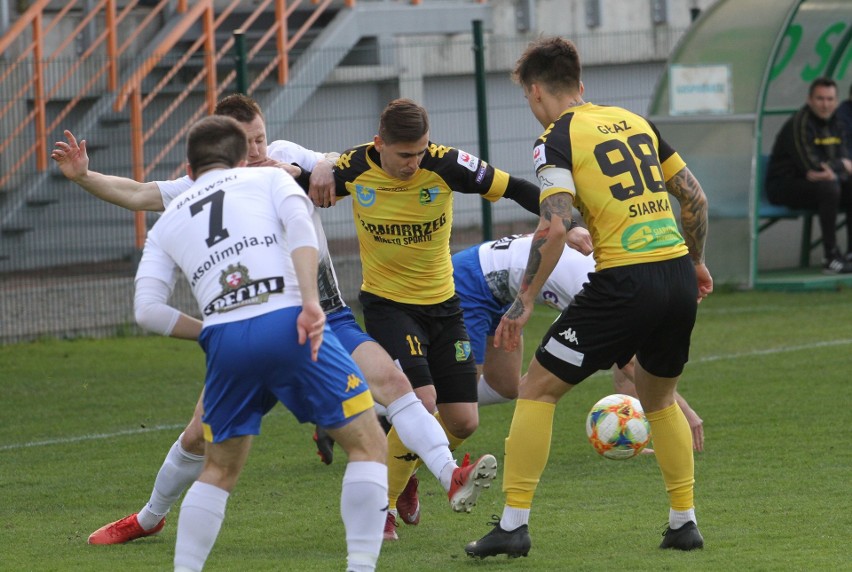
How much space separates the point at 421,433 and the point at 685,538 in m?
1.16

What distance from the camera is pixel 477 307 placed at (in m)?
8.04

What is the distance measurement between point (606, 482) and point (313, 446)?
2.15m

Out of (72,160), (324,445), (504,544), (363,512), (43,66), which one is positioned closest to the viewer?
(363,512)

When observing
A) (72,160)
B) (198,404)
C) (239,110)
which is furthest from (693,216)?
(72,160)

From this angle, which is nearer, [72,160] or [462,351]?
[72,160]

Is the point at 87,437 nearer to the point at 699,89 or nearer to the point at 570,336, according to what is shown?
the point at 570,336

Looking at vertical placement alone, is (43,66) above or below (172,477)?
above

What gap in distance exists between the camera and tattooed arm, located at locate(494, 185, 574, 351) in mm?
5629

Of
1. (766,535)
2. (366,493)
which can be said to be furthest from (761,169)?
(366,493)

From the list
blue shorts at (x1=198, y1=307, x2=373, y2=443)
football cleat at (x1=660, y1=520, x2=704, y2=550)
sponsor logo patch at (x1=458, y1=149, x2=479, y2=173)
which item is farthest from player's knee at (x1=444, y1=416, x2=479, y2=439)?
blue shorts at (x1=198, y1=307, x2=373, y2=443)

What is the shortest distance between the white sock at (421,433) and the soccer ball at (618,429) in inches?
65.0

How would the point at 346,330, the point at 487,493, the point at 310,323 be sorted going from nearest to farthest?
the point at 310,323 < the point at 346,330 < the point at 487,493

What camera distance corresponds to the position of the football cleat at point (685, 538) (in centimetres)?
571

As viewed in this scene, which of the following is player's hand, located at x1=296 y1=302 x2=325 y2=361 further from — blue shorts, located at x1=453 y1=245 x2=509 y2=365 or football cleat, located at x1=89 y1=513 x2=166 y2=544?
blue shorts, located at x1=453 y1=245 x2=509 y2=365
